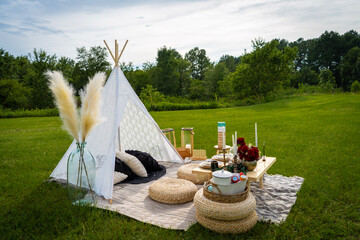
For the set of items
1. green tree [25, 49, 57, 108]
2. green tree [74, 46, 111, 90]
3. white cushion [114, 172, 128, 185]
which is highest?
green tree [74, 46, 111, 90]

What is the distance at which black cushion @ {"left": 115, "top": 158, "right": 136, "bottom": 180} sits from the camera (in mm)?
4328

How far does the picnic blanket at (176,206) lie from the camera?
3096 millimetres

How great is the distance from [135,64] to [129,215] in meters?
32.2

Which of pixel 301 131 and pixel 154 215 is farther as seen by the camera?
pixel 301 131

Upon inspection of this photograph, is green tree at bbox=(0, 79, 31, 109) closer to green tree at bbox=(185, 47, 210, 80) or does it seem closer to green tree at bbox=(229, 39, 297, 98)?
green tree at bbox=(229, 39, 297, 98)

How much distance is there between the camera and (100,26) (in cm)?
580

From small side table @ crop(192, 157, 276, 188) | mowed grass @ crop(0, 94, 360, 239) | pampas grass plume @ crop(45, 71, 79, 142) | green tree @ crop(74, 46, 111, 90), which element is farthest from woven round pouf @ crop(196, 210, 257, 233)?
green tree @ crop(74, 46, 111, 90)

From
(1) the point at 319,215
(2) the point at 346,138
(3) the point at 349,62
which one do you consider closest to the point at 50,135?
(1) the point at 319,215

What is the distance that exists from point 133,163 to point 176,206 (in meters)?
1.32

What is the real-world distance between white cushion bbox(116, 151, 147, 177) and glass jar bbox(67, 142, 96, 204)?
96 centimetres

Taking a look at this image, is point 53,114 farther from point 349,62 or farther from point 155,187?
point 349,62

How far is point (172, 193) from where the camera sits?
3.46 metres

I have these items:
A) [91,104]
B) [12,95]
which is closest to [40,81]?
[12,95]

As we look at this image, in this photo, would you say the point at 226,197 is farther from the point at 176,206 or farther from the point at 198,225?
the point at 176,206
